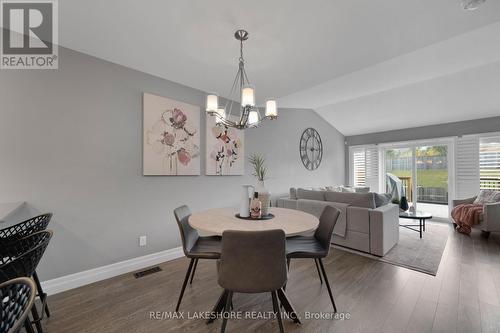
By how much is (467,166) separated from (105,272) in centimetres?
670

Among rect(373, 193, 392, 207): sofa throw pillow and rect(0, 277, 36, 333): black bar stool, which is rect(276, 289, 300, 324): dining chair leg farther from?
rect(373, 193, 392, 207): sofa throw pillow

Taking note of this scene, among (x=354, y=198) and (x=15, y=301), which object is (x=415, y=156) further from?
(x=15, y=301)

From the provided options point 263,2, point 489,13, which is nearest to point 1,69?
point 263,2

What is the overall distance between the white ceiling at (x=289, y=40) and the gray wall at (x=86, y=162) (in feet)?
1.15

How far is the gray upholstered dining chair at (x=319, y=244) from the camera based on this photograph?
170 cm

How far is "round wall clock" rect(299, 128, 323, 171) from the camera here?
5.06 meters

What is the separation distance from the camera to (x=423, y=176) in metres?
5.16

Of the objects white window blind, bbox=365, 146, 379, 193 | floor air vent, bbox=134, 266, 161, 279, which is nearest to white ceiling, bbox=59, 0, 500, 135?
floor air vent, bbox=134, 266, 161, 279

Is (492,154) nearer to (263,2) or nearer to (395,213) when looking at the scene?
(395,213)

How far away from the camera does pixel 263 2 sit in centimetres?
160

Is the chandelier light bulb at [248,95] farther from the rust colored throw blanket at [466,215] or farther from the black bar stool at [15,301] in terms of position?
the rust colored throw blanket at [466,215]

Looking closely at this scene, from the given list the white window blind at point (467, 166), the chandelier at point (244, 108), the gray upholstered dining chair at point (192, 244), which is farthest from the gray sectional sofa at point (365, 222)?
the white window blind at point (467, 166)

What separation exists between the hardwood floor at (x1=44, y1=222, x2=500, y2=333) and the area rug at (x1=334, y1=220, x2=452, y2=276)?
0.39 ft

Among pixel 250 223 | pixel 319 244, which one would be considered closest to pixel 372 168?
pixel 319 244
